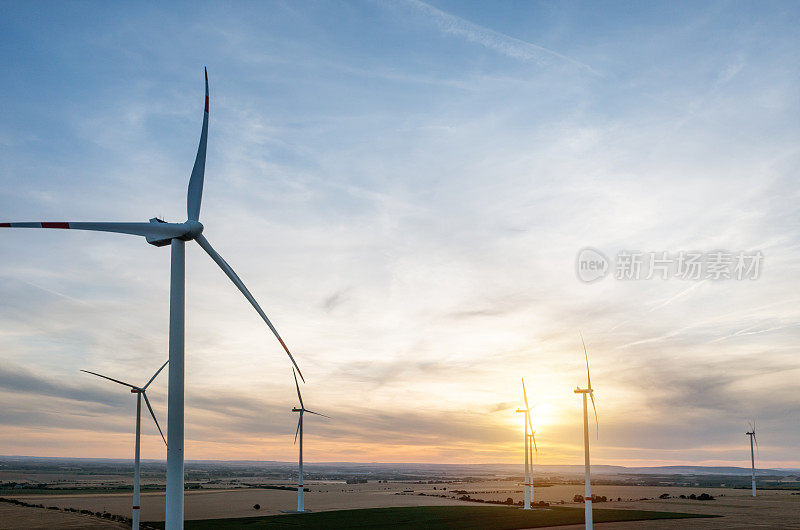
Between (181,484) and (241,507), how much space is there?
106m

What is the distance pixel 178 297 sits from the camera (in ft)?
114

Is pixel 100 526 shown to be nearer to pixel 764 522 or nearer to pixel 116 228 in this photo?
pixel 116 228

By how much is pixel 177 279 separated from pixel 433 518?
78.4 meters

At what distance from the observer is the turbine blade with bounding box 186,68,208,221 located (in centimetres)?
4047

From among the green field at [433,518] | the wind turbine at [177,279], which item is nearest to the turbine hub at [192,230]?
the wind turbine at [177,279]

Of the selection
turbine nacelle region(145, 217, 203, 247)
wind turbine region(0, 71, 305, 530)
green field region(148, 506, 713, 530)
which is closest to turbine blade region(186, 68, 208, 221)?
wind turbine region(0, 71, 305, 530)

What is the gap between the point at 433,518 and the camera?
333 ft

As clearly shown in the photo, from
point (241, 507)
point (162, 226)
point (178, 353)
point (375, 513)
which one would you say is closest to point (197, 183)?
point (162, 226)

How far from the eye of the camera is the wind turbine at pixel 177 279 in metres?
32.6

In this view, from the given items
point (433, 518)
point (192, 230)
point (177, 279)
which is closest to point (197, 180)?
point (192, 230)

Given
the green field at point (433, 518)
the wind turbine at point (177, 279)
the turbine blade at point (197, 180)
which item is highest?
the turbine blade at point (197, 180)

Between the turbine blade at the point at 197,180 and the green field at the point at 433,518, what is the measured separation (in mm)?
59770

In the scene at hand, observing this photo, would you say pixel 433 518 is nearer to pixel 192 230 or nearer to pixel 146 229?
pixel 192 230

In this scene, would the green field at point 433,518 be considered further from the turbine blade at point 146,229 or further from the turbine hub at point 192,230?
the turbine blade at point 146,229
